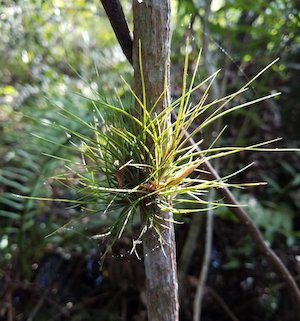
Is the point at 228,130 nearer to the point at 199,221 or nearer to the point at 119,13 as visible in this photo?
the point at 199,221

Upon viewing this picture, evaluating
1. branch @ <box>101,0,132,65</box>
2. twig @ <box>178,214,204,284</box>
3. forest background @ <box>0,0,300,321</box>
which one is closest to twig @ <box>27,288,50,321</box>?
forest background @ <box>0,0,300,321</box>

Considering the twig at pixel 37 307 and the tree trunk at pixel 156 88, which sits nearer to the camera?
the tree trunk at pixel 156 88

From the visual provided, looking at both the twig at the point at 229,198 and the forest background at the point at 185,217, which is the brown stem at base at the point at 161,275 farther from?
the forest background at the point at 185,217

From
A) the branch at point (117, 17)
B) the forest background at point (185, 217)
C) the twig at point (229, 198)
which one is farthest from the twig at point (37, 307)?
the branch at point (117, 17)

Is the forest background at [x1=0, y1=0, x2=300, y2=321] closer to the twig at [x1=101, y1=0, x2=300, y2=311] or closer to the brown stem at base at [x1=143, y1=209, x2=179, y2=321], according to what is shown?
the twig at [x1=101, y1=0, x2=300, y2=311]

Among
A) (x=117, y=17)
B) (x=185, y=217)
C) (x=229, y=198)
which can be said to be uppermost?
(x=185, y=217)

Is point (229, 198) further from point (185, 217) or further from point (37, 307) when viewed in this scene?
point (37, 307)

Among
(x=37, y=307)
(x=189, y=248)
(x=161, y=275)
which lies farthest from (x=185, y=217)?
(x=161, y=275)

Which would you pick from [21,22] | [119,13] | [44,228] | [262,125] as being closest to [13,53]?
[21,22]
